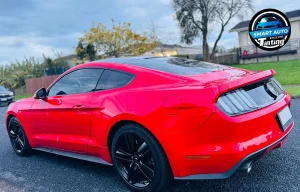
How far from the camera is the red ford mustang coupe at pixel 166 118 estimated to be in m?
2.56

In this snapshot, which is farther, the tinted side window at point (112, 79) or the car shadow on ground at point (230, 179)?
the tinted side window at point (112, 79)

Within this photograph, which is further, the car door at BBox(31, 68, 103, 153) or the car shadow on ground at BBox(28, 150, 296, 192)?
the car door at BBox(31, 68, 103, 153)

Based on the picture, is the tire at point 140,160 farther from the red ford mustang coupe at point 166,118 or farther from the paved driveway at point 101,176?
the paved driveway at point 101,176

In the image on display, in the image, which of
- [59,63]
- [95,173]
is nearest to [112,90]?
[95,173]

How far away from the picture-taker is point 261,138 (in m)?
2.70

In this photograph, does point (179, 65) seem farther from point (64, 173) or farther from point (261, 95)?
point (64, 173)

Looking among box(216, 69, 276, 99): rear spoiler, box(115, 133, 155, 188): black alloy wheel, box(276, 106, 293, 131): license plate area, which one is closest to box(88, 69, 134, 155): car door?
box(115, 133, 155, 188): black alloy wheel

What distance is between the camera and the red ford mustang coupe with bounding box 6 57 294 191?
8.39ft

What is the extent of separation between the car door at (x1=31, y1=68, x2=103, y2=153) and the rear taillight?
64.5 inches

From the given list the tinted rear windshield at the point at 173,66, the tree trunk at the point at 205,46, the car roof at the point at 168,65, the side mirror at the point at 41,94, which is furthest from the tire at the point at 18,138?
the tree trunk at the point at 205,46

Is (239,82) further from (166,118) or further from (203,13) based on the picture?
(203,13)

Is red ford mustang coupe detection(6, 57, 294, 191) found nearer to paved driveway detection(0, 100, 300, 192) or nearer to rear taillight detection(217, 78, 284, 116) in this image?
rear taillight detection(217, 78, 284, 116)

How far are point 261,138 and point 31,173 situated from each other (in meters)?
3.14

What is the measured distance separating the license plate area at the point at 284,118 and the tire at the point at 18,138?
150 inches
